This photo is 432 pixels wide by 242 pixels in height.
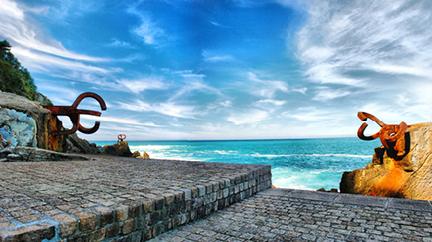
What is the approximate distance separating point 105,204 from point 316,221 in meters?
3.31

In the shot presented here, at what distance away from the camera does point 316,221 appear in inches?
167

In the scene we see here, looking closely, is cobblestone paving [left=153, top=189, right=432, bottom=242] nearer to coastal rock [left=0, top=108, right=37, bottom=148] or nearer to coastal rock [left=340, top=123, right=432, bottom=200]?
coastal rock [left=340, top=123, right=432, bottom=200]

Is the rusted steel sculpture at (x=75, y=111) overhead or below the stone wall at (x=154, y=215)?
overhead

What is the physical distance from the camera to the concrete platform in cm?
254

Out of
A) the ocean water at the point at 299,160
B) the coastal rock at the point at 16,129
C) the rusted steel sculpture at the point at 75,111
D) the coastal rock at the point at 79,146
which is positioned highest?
the rusted steel sculpture at the point at 75,111

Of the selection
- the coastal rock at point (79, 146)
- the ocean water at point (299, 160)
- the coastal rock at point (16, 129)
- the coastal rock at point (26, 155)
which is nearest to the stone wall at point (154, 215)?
the coastal rock at point (26, 155)

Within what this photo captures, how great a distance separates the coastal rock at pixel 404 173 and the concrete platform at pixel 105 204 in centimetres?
584

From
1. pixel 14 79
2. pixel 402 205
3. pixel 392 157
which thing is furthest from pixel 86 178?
pixel 14 79

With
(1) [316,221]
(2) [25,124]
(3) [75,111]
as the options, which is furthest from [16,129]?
(1) [316,221]

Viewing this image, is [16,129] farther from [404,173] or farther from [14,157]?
[404,173]

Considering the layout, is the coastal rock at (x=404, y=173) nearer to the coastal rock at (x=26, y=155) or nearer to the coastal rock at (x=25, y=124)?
the coastal rock at (x=26, y=155)

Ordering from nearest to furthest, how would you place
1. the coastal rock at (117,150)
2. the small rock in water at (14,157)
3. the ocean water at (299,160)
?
the small rock in water at (14,157) < the coastal rock at (117,150) < the ocean water at (299,160)

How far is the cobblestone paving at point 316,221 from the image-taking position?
11.9 ft

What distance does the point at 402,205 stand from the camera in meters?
4.95
